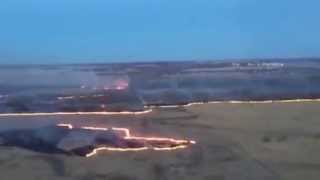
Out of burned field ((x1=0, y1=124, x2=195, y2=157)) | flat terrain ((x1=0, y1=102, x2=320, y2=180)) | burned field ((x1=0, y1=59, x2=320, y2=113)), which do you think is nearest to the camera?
flat terrain ((x1=0, y1=102, x2=320, y2=180))

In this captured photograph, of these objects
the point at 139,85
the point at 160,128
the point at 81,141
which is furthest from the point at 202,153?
the point at 139,85

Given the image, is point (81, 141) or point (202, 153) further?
point (81, 141)

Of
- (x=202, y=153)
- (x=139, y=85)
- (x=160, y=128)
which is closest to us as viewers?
(x=202, y=153)

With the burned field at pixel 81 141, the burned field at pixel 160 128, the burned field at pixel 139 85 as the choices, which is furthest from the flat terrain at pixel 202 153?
the burned field at pixel 139 85

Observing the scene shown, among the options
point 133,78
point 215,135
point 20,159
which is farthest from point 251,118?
point 133,78

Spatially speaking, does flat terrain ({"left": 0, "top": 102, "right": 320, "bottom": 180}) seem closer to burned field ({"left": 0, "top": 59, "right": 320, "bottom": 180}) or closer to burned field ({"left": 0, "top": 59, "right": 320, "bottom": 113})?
burned field ({"left": 0, "top": 59, "right": 320, "bottom": 180})

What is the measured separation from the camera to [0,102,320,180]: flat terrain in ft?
23.9

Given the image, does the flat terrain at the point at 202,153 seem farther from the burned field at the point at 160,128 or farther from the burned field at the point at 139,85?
the burned field at the point at 139,85

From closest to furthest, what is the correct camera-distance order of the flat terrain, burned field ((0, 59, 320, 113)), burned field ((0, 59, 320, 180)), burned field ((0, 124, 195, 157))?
the flat terrain
burned field ((0, 59, 320, 180))
burned field ((0, 124, 195, 157))
burned field ((0, 59, 320, 113))

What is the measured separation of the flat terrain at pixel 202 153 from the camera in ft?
23.9

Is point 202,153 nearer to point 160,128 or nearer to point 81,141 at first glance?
point 81,141

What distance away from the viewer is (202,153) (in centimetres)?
844

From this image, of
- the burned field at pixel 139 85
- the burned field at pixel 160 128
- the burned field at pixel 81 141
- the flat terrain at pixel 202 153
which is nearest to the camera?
the flat terrain at pixel 202 153

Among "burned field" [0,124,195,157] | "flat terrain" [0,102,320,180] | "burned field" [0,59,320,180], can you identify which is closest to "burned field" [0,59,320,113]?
"burned field" [0,59,320,180]
